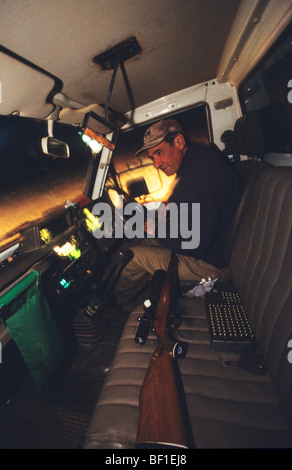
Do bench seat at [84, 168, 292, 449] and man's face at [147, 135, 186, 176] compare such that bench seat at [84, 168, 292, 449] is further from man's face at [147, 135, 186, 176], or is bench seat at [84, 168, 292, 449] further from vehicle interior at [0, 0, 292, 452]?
man's face at [147, 135, 186, 176]

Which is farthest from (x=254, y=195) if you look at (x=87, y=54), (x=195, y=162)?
(x=87, y=54)

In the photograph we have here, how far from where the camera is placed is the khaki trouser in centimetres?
207

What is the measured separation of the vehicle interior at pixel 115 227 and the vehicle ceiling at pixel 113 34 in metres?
0.01

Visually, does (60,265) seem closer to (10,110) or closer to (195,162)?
(10,110)

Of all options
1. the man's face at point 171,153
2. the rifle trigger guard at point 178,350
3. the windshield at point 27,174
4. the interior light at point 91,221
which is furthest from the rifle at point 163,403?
the windshield at point 27,174

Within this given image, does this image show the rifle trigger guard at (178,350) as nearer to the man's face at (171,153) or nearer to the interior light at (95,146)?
the man's face at (171,153)

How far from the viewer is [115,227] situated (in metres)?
2.77

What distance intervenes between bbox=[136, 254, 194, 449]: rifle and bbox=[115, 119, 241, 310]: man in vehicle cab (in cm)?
77

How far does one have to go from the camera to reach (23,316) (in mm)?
1354

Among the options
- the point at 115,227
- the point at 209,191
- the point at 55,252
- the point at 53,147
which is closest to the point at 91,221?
the point at 115,227

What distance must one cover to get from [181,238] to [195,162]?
0.72 metres

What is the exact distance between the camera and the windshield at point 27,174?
1801 mm

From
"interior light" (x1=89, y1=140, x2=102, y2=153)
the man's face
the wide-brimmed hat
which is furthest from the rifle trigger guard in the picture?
"interior light" (x1=89, y1=140, x2=102, y2=153)
